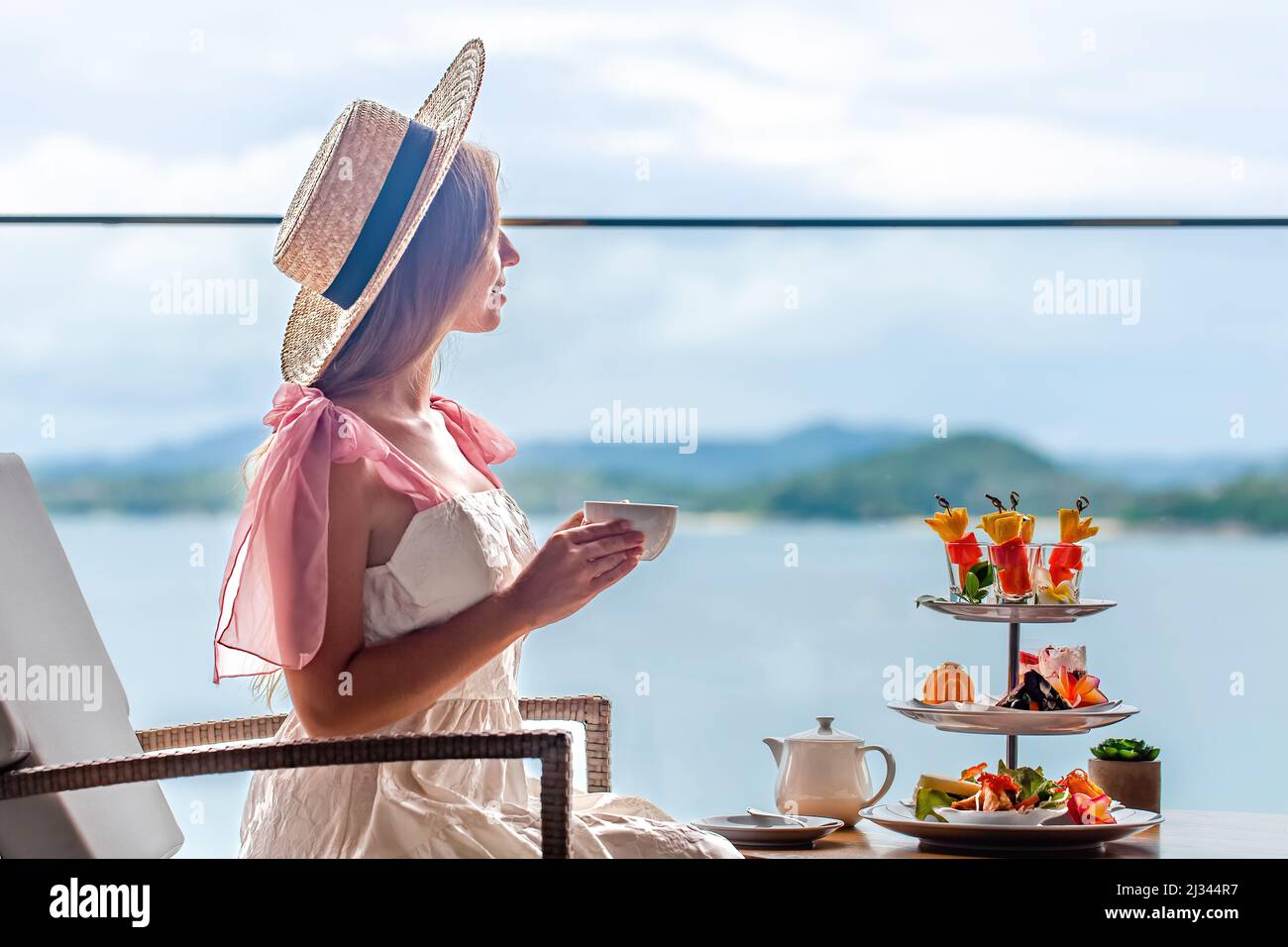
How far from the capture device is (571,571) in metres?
1.24

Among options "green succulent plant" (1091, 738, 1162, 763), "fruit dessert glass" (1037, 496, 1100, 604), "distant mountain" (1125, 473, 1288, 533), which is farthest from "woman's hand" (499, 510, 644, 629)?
"distant mountain" (1125, 473, 1288, 533)

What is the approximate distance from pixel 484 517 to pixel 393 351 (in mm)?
230

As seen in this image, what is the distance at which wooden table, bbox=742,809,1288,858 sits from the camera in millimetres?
1310

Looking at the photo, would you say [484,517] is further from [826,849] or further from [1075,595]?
[1075,595]

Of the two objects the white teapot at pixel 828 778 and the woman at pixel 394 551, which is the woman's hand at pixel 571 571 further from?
the white teapot at pixel 828 778

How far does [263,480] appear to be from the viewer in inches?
50.1
